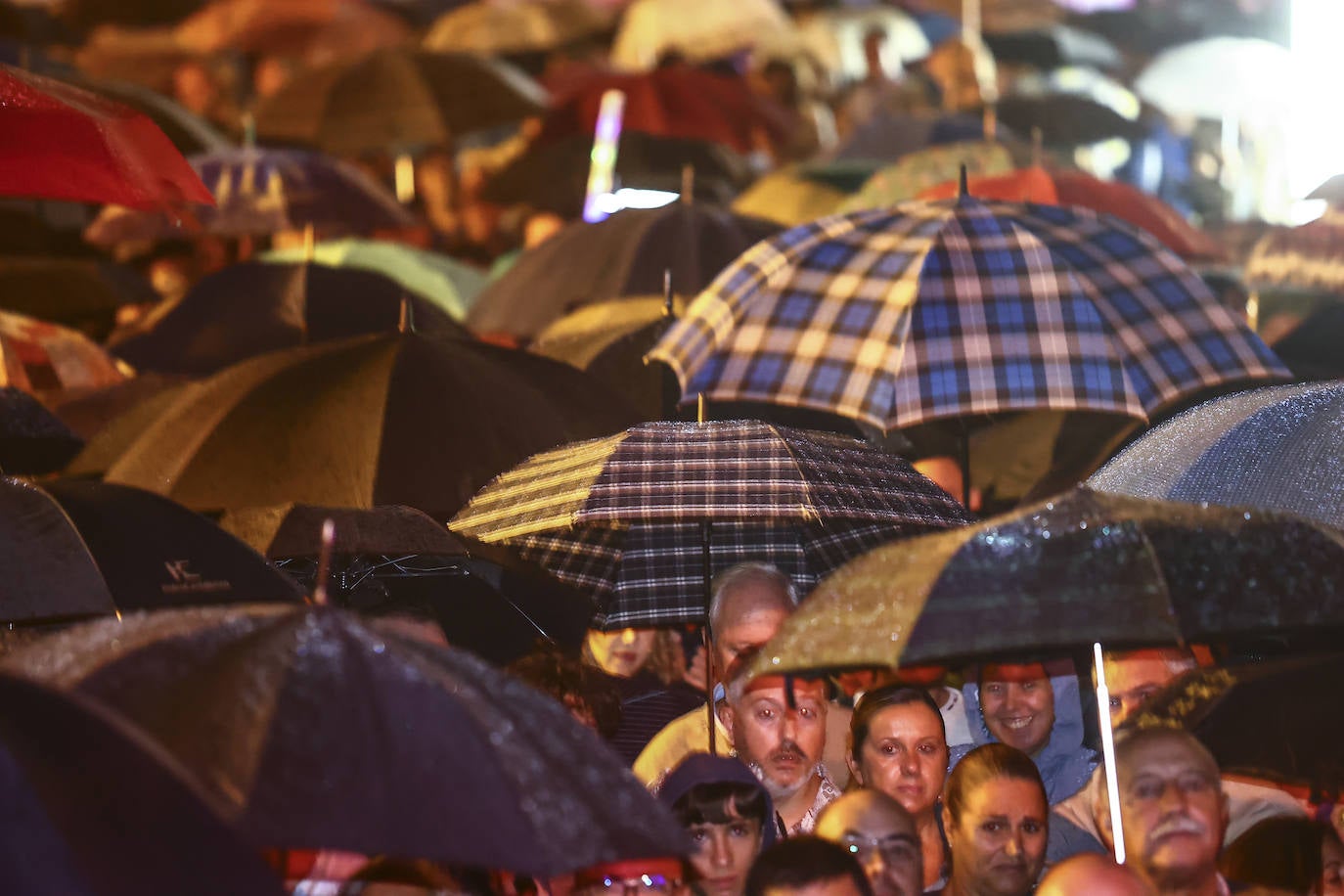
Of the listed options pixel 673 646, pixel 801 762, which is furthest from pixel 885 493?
pixel 673 646

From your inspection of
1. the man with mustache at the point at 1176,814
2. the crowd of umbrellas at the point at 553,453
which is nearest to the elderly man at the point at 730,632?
the crowd of umbrellas at the point at 553,453

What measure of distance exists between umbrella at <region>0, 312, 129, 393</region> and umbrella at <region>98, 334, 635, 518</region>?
8.29 feet

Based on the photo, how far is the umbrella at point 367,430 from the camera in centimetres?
766

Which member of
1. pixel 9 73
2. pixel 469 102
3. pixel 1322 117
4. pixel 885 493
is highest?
pixel 1322 117

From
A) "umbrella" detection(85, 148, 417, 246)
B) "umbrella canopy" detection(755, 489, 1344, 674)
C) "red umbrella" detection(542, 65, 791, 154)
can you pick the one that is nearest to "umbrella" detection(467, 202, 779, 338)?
"umbrella" detection(85, 148, 417, 246)

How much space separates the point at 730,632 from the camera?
721 cm

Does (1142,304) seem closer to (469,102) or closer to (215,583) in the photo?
(215,583)

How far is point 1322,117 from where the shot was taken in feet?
53.5

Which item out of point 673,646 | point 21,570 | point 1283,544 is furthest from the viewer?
point 673,646

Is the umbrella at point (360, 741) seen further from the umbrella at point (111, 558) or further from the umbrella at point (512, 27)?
the umbrella at point (512, 27)

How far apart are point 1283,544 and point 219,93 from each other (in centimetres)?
1292

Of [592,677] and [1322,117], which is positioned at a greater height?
[1322,117]

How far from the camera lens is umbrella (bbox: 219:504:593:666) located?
273 inches

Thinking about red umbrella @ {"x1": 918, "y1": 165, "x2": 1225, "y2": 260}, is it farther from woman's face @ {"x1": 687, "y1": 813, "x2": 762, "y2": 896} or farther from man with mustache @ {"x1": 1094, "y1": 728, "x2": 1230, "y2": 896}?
man with mustache @ {"x1": 1094, "y1": 728, "x2": 1230, "y2": 896}
